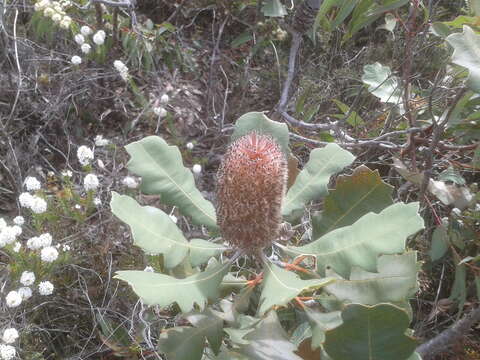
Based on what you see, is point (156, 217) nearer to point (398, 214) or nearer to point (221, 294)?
point (221, 294)

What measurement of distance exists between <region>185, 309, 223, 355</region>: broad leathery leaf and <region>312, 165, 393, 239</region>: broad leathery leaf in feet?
1.42

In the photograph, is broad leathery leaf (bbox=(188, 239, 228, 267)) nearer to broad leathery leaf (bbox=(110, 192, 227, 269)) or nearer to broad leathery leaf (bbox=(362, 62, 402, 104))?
broad leathery leaf (bbox=(110, 192, 227, 269))

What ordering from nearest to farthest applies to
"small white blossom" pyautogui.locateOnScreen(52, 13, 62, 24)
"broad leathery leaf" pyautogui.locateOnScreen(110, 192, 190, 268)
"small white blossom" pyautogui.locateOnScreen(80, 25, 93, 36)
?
1. "broad leathery leaf" pyautogui.locateOnScreen(110, 192, 190, 268)
2. "small white blossom" pyautogui.locateOnScreen(52, 13, 62, 24)
3. "small white blossom" pyautogui.locateOnScreen(80, 25, 93, 36)

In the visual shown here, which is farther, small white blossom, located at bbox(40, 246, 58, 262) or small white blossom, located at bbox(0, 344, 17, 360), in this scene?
small white blossom, located at bbox(40, 246, 58, 262)

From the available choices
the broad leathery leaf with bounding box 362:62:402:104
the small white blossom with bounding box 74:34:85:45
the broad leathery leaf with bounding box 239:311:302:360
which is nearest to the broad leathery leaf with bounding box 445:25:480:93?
the broad leathery leaf with bounding box 239:311:302:360

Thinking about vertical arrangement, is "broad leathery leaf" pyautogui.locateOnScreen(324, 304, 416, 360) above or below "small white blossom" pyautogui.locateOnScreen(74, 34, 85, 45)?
above

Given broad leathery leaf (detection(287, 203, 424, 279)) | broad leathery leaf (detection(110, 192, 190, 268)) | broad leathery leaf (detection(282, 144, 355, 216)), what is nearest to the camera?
broad leathery leaf (detection(287, 203, 424, 279))

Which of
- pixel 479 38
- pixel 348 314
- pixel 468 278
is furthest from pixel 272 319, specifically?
pixel 468 278

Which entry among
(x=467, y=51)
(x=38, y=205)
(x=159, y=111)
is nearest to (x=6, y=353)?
(x=38, y=205)

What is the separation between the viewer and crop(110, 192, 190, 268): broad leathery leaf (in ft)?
4.06

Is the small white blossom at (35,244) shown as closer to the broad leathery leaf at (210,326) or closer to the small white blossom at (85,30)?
the broad leathery leaf at (210,326)

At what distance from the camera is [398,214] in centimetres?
115

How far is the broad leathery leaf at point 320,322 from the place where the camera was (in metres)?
1.25

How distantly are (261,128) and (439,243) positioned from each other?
1.04 meters
